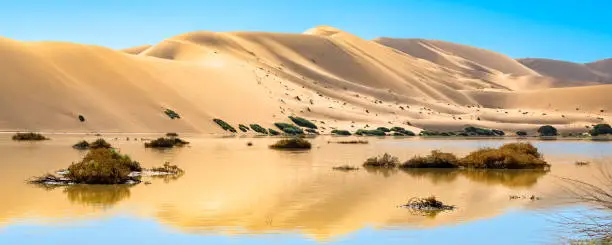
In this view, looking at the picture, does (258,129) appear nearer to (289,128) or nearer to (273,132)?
(273,132)

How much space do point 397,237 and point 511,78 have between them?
6766 inches

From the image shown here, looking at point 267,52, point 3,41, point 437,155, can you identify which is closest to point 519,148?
point 437,155

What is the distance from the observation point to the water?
11633 mm

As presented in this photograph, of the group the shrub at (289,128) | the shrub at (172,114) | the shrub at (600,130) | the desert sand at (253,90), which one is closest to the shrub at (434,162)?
the desert sand at (253,90)

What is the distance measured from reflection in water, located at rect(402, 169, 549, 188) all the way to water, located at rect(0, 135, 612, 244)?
34mm

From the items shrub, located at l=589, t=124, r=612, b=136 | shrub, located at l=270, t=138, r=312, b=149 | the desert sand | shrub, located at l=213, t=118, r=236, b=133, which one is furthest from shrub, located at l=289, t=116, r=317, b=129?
shrub, located at l=270, t=138, r=312, b=149

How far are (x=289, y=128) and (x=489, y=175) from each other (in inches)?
1809

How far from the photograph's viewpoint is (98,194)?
1688 centimetres

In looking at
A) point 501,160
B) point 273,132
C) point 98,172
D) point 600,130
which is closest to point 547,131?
point 600,130

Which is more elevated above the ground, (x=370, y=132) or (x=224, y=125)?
(x=224, y=125)

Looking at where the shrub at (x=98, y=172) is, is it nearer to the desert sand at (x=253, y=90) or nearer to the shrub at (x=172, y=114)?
the desert sand at (x=253, y=90)

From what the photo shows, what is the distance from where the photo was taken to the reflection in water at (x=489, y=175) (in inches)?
854

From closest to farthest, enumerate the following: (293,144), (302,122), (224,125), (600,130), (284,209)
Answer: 1. (284,209)
2. (293,144)
3. (224,125)
4. (302,122)
5. (600,130)

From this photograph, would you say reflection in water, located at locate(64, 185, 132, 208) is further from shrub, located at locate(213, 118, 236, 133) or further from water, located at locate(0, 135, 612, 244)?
shrub, located at locate(213, 118, 236, 133)
